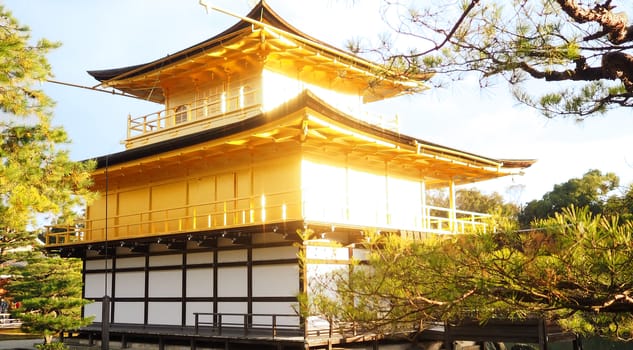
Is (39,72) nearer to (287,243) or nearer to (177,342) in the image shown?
(287,243)

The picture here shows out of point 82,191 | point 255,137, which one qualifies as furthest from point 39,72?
point 255,137

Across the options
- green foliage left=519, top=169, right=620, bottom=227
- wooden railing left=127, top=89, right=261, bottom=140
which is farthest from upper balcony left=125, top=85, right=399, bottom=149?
green foliage left=519, top=169, right=620, bottom=227

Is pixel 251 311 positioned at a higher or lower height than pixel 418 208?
lower

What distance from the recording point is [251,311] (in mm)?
15133

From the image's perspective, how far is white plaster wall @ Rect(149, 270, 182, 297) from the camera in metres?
17.1

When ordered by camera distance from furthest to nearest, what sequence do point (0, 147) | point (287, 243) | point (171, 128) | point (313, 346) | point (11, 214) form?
point (171, 128)
point (287, 243)
point (313, 346)
point (0, 147)
point (11, 214)

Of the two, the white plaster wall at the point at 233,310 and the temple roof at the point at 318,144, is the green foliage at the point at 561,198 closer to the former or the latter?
the temple roof at the point at 318,144

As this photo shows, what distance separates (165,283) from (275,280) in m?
4.20

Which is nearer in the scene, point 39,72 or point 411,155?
point 39,72

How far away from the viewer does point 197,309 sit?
16375 millimetres

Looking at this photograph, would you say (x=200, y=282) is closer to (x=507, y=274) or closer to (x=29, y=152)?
(x=29, y=152)

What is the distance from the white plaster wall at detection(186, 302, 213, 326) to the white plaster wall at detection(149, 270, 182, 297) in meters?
0.58

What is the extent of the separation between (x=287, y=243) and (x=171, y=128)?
6338mm

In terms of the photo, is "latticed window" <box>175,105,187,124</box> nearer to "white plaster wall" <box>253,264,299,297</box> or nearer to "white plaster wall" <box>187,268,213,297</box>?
"white plaster wall" <box>187,268,213,297</box>
